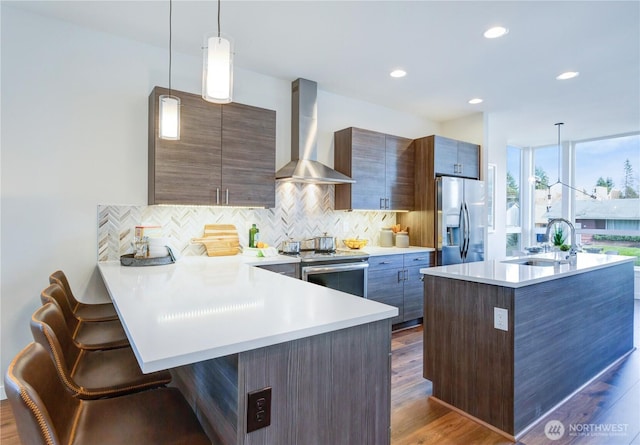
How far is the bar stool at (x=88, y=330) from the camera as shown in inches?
72.3

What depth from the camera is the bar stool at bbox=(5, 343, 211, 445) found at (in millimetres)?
859

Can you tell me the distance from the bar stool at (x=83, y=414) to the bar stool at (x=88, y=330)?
0.60m

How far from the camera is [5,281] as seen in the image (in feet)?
8.64

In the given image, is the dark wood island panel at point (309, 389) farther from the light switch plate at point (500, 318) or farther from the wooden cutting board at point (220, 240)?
the wooden cutting board at point (220, 240)

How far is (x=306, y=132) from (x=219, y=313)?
303 cm

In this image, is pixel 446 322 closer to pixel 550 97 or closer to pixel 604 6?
pixel 604 6

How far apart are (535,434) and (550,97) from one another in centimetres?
404

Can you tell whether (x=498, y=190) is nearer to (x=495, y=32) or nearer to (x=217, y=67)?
(x=495, y=32)

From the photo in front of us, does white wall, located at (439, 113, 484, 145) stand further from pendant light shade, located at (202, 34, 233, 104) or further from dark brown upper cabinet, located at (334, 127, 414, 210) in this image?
pendant light shade, located at (202, 34, 233, 104)

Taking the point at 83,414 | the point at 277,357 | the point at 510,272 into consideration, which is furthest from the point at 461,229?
the point at 83,414

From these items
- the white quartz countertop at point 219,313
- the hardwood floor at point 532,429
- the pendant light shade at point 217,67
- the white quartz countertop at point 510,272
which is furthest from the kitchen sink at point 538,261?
the pendant light shade at point 217,67

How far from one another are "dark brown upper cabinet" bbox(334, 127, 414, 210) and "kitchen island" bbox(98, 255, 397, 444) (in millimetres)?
2765

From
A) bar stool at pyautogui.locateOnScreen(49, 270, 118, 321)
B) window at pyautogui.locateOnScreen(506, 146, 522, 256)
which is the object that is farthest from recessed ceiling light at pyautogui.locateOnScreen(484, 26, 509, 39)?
window at pyautogui.locateOnScreen(506, 146, 522, 256)

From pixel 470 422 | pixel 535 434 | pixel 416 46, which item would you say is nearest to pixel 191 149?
pixel 416 46
